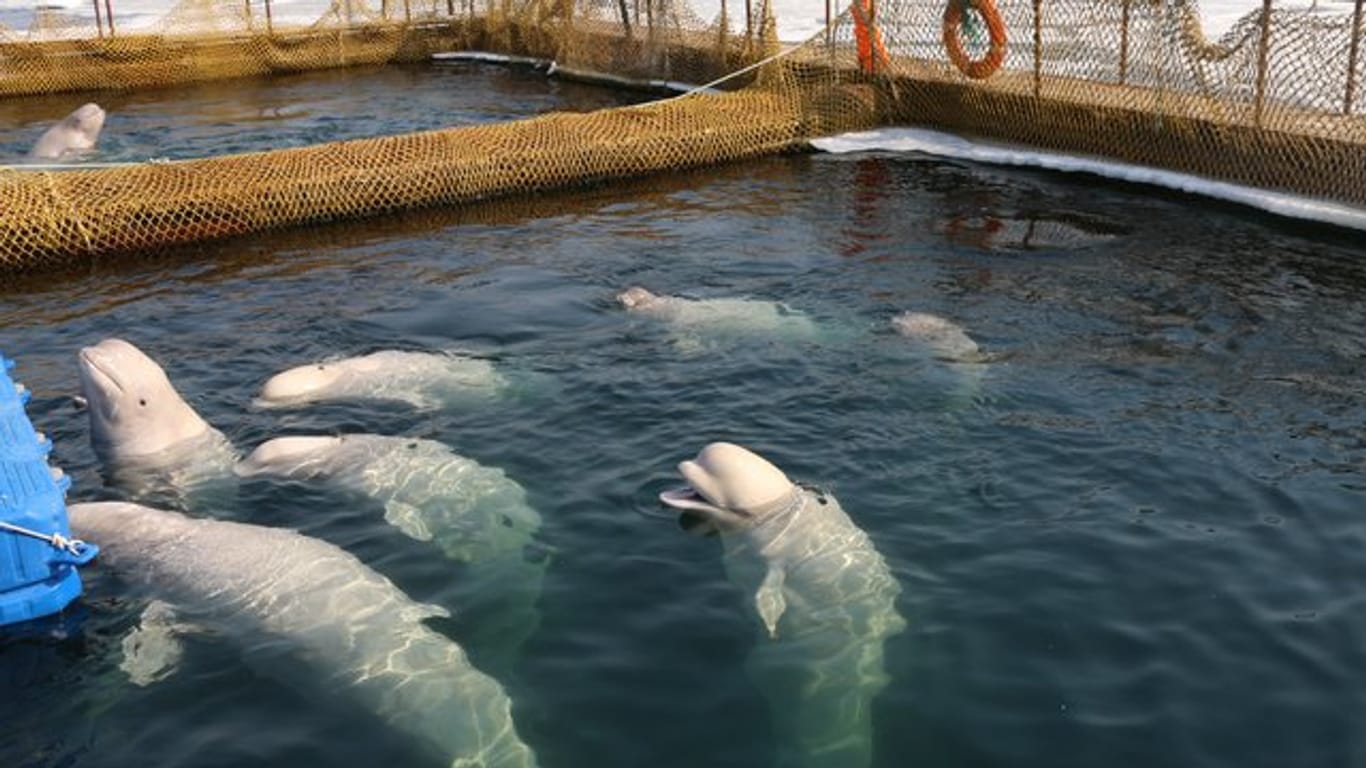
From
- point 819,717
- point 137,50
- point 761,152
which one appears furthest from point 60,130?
point 819,717

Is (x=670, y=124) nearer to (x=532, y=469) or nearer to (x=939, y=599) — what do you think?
(x=532, y=469)

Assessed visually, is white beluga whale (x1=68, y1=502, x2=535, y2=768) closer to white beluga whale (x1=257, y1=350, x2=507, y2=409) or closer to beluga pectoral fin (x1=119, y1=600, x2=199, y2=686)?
beluga pectoral fin (x1=119, y1=600, x2=199, y2=686)

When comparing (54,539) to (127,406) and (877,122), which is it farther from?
(877,122)

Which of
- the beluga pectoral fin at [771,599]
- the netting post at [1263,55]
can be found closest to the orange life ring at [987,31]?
the netting post at [1263,55]

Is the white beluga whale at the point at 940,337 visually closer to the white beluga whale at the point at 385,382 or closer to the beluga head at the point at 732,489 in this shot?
the beluga head at the point at 732,489

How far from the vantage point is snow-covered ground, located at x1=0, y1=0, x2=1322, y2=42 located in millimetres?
24389

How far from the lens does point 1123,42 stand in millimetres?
14414

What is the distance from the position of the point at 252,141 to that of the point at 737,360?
11275 mm

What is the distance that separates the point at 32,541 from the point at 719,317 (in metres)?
5.55

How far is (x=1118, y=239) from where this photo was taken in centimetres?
1239

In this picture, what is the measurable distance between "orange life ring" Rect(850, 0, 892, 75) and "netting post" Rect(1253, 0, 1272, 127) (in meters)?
4.97

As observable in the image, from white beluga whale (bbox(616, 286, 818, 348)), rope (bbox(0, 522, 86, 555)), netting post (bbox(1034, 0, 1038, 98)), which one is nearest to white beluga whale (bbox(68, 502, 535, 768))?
rope (bbox(0, 522, 86, 555))

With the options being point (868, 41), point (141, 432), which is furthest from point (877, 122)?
point (141, 432)

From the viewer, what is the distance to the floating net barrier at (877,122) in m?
12.8
